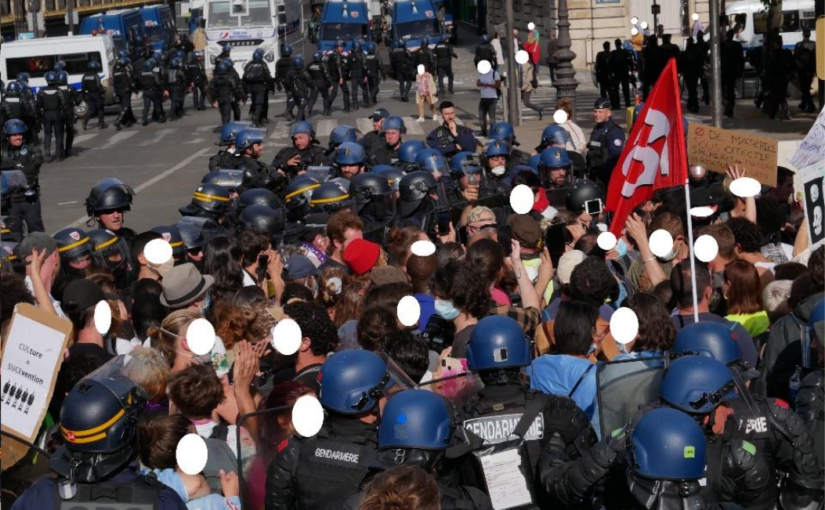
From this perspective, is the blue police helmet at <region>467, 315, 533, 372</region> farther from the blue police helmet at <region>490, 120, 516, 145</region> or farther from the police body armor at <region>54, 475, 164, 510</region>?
the blue police helmet at <region>490, 120, 516, 145</region>

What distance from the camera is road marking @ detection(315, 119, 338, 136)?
27.7 meters

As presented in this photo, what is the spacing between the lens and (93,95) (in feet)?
104

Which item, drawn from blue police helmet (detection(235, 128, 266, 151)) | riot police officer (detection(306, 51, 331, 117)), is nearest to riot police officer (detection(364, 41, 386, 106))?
riot police officer (detection(306, 51, 331, 117))

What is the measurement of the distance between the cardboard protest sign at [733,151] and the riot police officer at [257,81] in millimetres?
17856

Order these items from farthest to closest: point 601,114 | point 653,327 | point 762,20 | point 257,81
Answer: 1. point 762,20
2. point 257,81
3. point 601,114
4. point 653,327

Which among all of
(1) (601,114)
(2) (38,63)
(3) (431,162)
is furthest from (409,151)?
(2) (38,63)

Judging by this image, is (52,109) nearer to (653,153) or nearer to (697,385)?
(653,153)

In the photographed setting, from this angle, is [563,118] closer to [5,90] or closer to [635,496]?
[635,496]

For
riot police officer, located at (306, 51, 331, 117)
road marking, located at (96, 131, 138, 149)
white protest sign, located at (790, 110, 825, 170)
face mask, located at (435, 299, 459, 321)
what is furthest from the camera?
riot police officer, located at (306, 51, 331, 117)

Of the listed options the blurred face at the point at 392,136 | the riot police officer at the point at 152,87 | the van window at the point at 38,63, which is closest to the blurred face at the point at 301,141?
A: the blurred face at the point at 392,136

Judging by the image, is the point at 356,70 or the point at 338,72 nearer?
the point at 338,72

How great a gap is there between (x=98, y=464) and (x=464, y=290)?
236 cm

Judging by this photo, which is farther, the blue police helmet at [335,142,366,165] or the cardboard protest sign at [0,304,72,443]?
the blue police helmet at [335,142,366,165]

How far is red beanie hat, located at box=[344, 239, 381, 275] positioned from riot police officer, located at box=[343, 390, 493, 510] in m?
3.49
